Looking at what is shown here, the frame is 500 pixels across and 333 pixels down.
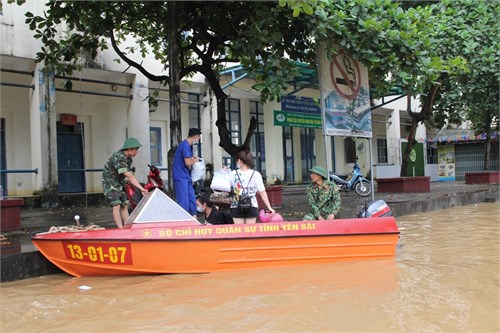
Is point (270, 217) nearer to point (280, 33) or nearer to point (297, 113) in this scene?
point (280, 33)

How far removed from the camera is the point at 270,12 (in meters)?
7.57

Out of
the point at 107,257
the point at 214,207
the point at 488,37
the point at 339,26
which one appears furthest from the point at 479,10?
the point at 107,257

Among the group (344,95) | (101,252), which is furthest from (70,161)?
(101,252)

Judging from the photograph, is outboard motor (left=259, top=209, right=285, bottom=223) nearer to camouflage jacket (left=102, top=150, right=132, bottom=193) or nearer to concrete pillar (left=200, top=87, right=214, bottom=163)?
camouflage jacket (left=102, top=150, right=132, bottom=193)

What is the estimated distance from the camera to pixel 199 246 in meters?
5.27

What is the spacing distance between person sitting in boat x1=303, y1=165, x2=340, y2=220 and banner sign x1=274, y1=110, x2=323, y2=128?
33.8 ft

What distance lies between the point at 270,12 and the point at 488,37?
22.8ft

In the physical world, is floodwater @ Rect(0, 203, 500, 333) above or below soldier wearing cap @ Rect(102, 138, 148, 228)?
below

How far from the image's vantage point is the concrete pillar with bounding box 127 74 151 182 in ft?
44.6

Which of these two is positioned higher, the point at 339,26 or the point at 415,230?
the point at 339,26

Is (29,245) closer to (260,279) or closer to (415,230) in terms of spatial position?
(260,279)

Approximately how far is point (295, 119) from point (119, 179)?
11498mm

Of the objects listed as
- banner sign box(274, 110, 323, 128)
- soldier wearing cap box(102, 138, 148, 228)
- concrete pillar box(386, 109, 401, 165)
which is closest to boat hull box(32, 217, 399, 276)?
soldier wearing cap box(102, 138, 148, 228)

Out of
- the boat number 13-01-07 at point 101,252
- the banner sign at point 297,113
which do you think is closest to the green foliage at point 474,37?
the banner sign at point 297,113
